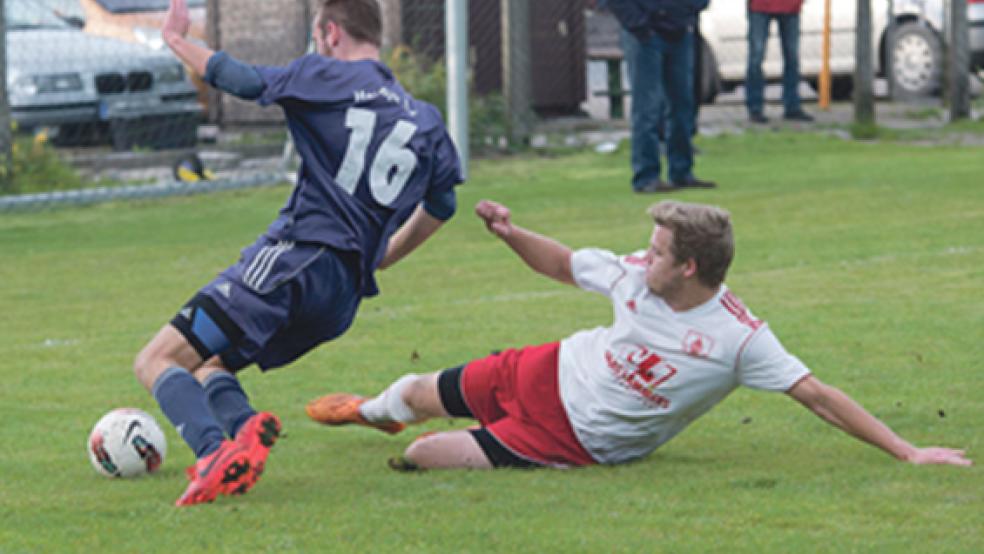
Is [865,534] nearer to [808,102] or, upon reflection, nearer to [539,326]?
[539,326]

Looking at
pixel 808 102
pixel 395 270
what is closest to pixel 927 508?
pixel 395 270

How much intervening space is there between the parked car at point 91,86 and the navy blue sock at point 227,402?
36.4ft

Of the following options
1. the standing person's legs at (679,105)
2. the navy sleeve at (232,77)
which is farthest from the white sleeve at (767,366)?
the standing person's legs at (679,105)

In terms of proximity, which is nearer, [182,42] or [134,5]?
[182,42]

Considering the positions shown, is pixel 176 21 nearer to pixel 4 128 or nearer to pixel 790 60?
pixel 4 128

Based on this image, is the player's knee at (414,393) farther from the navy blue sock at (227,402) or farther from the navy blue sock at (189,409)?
the navy blue sock at (189,409)

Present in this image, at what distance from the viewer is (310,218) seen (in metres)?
5.36

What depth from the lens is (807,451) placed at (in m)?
5.56

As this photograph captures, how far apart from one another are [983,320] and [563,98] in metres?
13.5

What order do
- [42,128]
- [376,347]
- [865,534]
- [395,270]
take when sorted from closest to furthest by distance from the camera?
1. [865,534]
2. [376,347]
3. [395,270]
4. [42,128]

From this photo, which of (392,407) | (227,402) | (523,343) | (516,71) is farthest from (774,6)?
(227,402)

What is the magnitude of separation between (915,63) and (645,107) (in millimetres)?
8192

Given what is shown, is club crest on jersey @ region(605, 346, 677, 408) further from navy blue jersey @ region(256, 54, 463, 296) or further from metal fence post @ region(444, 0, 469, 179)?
metal fence post @ region(444, 0, 469, 179)

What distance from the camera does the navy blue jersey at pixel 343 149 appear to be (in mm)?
5352
